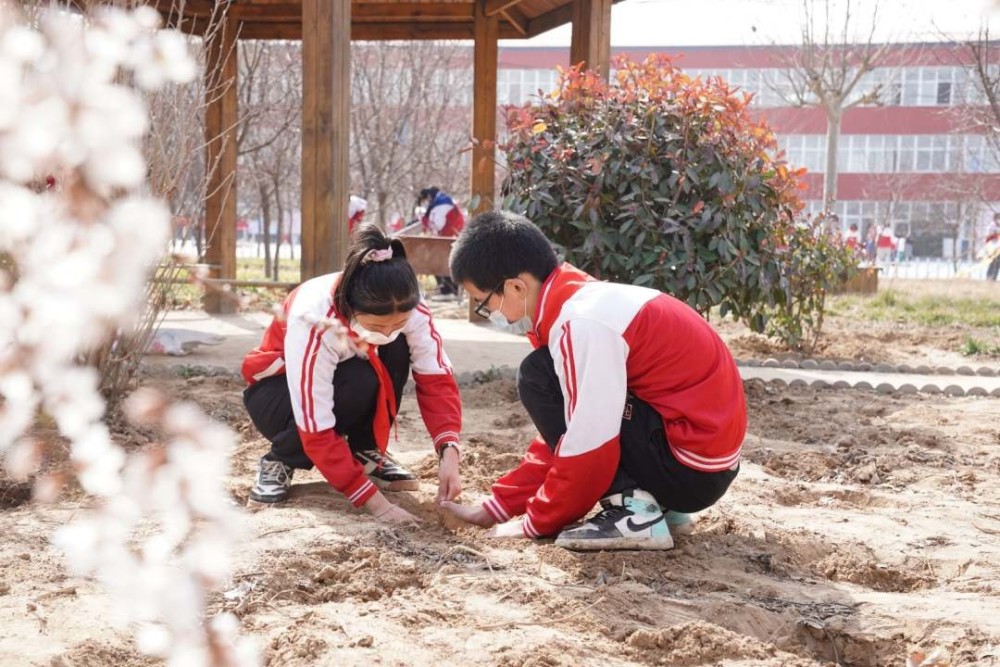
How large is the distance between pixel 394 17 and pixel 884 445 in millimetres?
5462

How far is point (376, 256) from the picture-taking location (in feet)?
9.46

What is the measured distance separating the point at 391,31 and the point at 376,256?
6.18m

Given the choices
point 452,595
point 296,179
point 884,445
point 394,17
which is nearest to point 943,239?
point 296,179

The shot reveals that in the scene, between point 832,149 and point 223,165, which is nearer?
point 223,165

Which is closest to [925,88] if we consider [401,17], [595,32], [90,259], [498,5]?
[498,5]

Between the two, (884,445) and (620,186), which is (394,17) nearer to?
(620,186)

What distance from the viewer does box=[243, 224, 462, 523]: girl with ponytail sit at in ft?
9.61

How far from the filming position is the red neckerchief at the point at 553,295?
9.00 feet

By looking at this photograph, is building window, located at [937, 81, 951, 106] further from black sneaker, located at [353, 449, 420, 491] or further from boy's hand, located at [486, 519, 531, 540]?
boy's hand, located at [486, 519, 531, 540]

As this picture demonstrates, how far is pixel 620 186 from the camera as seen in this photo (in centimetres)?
534

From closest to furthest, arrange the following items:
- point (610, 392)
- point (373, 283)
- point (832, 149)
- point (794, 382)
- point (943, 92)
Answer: point (610, 392), point (373, 283), point (794, 382), point (832, 149), point (943, 92)

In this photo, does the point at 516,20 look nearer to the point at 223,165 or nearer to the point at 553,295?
the point at 223,165

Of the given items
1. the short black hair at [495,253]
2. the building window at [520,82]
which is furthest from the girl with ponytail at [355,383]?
the building window at [520,82]

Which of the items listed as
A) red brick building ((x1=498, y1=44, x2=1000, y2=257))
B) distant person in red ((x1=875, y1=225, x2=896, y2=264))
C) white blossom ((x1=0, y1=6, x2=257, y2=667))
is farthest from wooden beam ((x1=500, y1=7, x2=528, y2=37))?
red brick building ((x1=498, y1=44, x2=1000, y2=257))
